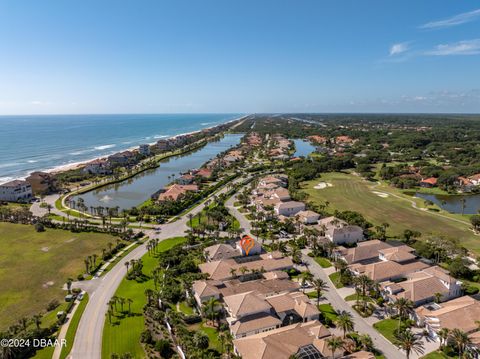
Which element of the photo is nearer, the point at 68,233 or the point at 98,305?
the point at 98,305

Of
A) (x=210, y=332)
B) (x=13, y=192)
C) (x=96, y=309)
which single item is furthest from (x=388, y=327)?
(x=13, y=192)

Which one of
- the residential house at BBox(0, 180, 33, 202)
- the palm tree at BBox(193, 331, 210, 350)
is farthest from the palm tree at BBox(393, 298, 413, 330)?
the residential house at BBox(0, 180, 33, 202)

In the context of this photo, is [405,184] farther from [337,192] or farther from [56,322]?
[56,322]

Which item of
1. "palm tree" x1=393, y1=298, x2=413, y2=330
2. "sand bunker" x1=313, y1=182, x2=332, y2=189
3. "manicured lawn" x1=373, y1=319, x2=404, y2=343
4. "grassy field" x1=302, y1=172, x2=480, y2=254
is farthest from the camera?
"sand bunker" x1=313, y1=182, x2=332, y2=189

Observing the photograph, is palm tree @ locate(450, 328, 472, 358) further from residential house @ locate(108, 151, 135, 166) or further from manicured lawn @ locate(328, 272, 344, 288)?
residential house @ locate(108, 151, 135, 166)

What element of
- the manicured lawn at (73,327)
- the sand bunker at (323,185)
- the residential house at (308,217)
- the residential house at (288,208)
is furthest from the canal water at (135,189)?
the sand bunker at (323,185)

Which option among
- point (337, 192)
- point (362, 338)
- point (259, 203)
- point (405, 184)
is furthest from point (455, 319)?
point (405, 184)

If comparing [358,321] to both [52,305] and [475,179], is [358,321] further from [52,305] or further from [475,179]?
[475,179]

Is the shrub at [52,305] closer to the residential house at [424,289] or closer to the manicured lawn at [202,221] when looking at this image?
the manicured lawn at [202,221]
